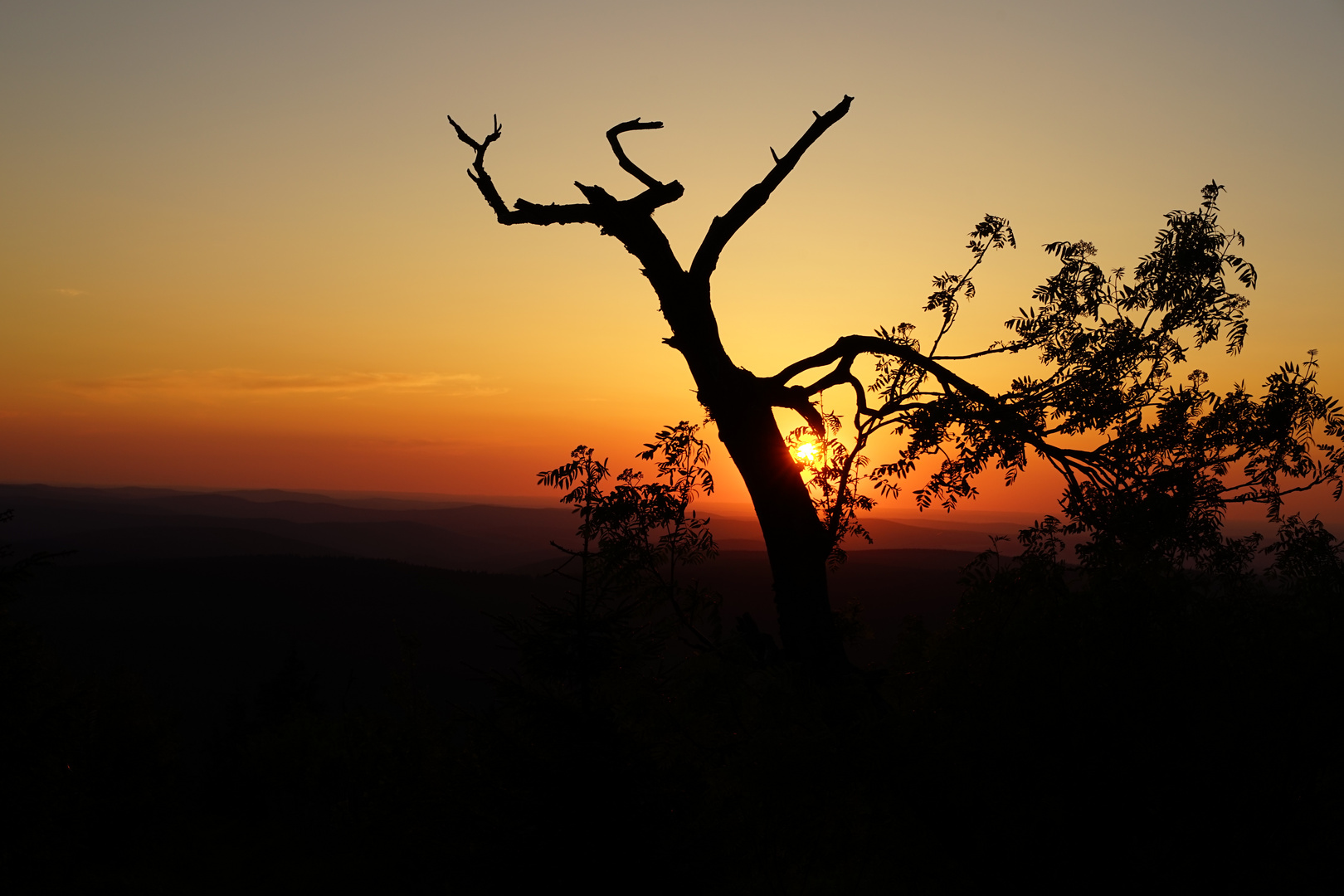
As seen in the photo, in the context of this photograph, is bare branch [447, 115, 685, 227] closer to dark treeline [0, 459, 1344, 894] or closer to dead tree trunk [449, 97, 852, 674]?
dead tree trunk [449, 97, 852, 674]

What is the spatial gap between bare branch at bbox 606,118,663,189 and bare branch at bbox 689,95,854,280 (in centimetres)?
89

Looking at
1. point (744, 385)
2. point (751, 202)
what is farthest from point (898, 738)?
point (751, 202)

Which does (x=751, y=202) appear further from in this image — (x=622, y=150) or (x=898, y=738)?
(x=898, y=738)

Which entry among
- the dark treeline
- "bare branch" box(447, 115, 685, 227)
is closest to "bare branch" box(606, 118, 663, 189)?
"bare branch" box(447, 115, 685, 227)

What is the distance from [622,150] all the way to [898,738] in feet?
23.9

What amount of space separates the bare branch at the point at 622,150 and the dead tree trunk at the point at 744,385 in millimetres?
10

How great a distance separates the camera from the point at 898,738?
438 centimetres

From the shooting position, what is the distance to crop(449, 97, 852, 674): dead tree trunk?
830 centimetres

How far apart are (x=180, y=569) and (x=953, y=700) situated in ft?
615

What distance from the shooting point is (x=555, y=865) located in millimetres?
7309

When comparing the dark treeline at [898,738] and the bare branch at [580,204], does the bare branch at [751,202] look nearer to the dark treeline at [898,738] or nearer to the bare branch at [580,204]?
the bare branch at [580,204]

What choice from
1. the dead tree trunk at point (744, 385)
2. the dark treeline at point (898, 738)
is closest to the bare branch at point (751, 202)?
the dead tree trunk at point (744, 385)

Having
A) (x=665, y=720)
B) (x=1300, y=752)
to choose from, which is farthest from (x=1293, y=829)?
(x=665, y=720)

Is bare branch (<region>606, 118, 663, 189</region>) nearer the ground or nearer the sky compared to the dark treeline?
nearer the sky
